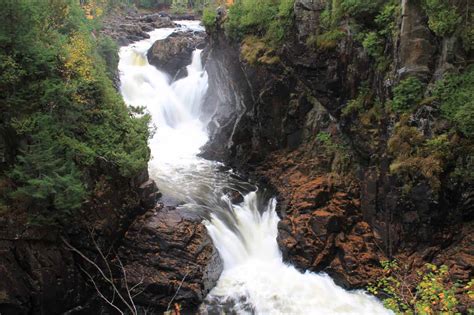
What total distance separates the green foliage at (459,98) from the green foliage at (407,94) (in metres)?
0.54

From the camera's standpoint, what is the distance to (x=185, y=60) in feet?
99.8

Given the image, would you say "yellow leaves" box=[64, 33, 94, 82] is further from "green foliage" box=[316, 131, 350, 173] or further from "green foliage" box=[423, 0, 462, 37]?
"green foliage" box=[423, 0, 462, 37]

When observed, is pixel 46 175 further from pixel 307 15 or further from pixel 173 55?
pixel 173 55

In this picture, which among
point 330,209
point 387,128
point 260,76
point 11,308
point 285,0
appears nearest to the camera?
point 11,308

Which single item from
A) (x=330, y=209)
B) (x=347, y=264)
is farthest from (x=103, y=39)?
(x=347, y=264)

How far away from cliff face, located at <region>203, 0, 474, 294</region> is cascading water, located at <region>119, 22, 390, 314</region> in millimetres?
737

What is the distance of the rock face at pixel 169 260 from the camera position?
12047 millimetres

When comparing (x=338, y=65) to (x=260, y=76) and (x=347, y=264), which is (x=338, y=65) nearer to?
(x=260, y=76)

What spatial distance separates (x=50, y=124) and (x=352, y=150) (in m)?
10.8

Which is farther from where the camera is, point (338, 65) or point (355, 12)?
point (338, 65)

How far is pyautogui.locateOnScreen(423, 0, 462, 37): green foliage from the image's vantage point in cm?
1112

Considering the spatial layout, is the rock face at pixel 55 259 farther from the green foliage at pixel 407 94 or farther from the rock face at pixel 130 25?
the rock face at pixel 130 25

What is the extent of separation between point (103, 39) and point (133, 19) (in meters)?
22.8

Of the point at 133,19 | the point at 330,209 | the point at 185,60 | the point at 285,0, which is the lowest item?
the point at 330,209
